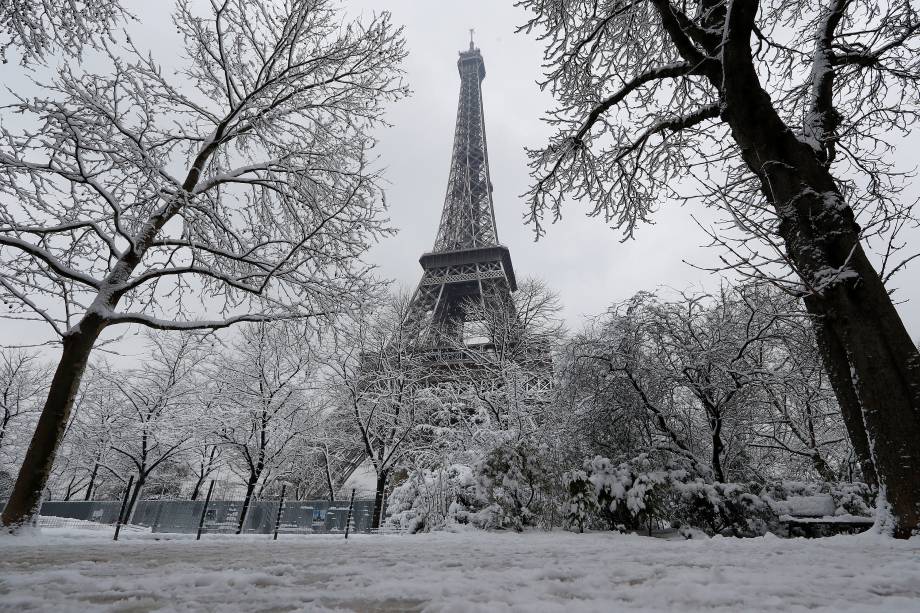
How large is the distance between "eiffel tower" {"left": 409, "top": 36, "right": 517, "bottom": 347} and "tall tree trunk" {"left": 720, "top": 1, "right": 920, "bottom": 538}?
15738 millimetres

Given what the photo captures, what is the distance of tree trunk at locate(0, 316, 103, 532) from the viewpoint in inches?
233

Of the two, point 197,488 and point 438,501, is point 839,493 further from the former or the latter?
point 197,488

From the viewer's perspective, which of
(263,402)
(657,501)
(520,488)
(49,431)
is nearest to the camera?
(49,431)

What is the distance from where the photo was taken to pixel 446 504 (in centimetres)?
958

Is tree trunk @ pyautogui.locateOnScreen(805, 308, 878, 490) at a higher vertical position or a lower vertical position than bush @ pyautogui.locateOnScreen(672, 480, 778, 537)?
higher

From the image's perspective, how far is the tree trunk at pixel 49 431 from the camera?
5914mm

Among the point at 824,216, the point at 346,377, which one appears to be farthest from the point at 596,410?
the point at 346,377

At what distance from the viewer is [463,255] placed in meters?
30.4

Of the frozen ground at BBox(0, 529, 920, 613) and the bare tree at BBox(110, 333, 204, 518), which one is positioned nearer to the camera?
the frozen ground at BBox(0, 529, 920, 613)

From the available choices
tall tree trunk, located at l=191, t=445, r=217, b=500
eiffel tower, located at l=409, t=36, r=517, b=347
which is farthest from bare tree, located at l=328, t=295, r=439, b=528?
tall tree trunk, located at l=191, t=445, r=217, b=500

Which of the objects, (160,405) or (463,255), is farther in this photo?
(463,255)

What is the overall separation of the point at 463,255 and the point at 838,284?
26.8 m

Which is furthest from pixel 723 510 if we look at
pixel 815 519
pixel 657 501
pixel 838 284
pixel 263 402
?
pixel 263 402

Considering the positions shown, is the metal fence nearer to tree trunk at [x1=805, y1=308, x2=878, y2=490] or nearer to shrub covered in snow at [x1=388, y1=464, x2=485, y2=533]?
shrub covered in snow at [x1=388, y1=464, x2=485, y2=533]
